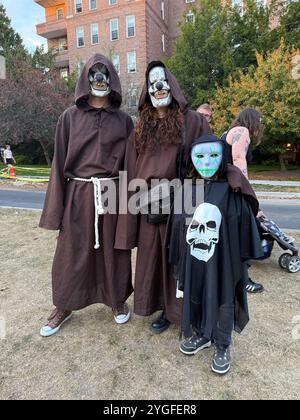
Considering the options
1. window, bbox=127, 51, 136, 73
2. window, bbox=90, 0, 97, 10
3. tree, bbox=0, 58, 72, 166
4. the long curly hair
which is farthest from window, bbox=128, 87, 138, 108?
the long curly hair

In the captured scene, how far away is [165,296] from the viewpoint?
96.4 inches

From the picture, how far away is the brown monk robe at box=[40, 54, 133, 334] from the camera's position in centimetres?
249

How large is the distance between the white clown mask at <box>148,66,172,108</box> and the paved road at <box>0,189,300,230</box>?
4.62m

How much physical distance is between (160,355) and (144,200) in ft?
3.91

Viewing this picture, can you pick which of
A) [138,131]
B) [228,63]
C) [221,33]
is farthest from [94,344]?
[221,33]

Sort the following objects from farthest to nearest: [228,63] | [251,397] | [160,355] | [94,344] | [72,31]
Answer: [72,31] < [228,63] < [94,344] < [160,355] < [251,397]

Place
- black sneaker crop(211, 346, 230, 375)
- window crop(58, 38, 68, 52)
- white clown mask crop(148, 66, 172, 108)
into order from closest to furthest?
black sneaker crop(211, 346, 230, 375) → white clown mask crop(148, 66, 172, 108) → window crop(58, 38, 68, 52)

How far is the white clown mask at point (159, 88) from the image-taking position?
7.37ft

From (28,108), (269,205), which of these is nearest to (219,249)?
(269,205)

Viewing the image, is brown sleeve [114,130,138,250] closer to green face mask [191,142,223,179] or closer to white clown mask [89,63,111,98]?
white clown mask [89,63,111,98]

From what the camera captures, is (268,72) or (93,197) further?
(268,72)

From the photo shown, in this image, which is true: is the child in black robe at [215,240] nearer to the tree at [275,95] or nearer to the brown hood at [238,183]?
the brown hood at [238,183]

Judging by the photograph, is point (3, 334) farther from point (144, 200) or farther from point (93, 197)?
point (144, 200)

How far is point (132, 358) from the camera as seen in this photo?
91.7 inches
